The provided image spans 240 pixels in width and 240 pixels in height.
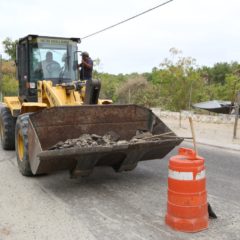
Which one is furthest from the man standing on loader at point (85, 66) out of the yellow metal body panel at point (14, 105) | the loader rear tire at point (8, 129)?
the loader rear tire at point (8, 129)

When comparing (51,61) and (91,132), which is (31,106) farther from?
(91,132)

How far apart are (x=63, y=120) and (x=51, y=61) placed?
9.37ft

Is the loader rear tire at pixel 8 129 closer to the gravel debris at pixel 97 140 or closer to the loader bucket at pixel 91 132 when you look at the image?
the loader bucket at pixel 91 132

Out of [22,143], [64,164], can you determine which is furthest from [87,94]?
[64,164]

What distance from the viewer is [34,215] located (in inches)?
220

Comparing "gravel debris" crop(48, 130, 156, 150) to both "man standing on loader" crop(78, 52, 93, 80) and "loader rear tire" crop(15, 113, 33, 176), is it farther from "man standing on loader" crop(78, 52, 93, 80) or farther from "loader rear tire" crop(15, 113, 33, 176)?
"man standing on loader" crop(78, 52, 93, 80)

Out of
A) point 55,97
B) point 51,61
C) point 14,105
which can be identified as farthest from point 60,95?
point 14,105

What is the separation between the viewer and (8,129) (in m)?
10.3

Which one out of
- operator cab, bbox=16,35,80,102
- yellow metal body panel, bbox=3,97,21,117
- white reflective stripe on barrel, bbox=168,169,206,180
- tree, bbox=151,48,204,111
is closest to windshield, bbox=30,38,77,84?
operator cab, bbox=16,35,80,102

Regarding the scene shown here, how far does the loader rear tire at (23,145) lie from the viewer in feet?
24.4

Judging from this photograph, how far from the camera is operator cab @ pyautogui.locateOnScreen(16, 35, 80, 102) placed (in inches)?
380

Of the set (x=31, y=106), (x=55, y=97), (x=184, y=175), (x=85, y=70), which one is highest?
(x=85, y=70)

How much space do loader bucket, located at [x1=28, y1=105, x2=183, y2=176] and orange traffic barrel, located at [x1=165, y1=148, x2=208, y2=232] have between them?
1.61 metres

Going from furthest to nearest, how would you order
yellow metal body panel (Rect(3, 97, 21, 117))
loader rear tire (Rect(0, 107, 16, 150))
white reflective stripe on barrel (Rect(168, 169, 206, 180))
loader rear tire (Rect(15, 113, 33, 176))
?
1. loader rear tire (Rect(0, 107, 16, 150))
2. yellow metal body panel (Rect(3, 97, 21, 117))
3. loader rear tire (Rect(15, 113, 33, 176))
4. white reflective stripe on barrel (Rect(168, 169, 206, 180))
